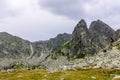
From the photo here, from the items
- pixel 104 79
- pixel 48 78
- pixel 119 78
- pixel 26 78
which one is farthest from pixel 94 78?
pixel 26 78

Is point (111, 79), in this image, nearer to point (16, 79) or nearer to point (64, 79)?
point (64, 79)

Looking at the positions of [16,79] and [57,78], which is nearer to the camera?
[57,78]

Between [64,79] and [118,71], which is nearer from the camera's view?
[64,79]

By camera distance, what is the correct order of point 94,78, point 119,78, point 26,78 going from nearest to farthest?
point 119,78, point 94,78, point 26,78

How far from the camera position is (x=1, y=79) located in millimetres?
89750

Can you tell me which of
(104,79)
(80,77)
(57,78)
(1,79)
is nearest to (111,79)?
(104,79)

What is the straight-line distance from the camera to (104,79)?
77.9 m

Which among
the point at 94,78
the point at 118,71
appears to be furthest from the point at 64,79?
the point at 118,71

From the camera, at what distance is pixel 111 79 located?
7681 centimetres

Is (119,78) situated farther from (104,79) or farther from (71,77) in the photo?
(71,77)

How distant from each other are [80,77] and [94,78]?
4.15 meters

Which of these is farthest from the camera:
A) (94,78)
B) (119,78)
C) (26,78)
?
(26,78)

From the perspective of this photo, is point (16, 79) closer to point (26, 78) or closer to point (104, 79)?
point (26, 78)

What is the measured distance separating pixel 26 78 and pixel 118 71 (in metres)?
28.1
